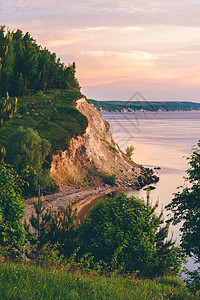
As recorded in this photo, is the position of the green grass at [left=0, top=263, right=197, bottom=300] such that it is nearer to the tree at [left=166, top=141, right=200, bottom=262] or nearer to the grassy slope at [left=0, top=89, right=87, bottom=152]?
the tree at [left=166, top=141, right=200, bottom=262]

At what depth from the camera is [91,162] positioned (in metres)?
71.6

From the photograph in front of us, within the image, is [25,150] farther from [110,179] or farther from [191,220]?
[191,220]

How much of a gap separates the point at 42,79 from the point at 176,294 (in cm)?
8979

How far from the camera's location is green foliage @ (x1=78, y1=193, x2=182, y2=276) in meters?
→ 22.3

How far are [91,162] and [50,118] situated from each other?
569 inches

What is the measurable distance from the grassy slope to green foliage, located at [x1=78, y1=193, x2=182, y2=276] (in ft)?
125

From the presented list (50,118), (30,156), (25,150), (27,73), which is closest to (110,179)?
(50,118)

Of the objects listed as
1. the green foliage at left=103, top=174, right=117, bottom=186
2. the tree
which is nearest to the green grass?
the tree

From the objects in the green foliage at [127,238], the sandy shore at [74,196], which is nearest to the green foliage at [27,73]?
the sandy shore at [74,196]

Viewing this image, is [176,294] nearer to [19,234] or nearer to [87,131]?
[19,234]

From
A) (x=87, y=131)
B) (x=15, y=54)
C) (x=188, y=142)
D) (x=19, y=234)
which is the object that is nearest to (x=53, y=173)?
(x=87, y=131)

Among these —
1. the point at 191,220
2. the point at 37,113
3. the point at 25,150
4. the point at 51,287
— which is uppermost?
the point at 37,113

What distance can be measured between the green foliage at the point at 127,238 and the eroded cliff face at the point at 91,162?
118ft

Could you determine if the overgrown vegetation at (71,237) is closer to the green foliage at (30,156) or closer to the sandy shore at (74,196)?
the green foliage at (30,156)
